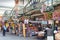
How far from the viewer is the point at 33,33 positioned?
21.7 meters

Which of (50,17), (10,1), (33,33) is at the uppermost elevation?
(10,1)

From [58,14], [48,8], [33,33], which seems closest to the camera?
[58,14]

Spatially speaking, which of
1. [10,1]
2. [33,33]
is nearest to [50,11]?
[33,33]

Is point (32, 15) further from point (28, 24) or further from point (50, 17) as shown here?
point (50, 17)

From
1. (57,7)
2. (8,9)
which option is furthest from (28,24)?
(8,9)

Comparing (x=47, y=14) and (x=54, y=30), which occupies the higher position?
(x=47, y=14)

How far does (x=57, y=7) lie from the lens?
13.8 meters

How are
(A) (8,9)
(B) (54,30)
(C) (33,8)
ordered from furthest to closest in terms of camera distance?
(A) (8,9)
(C) (33,8)
(B) (54,30)

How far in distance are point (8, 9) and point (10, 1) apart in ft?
12.9

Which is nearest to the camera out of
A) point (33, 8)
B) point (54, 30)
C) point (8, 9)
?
point (54, 30)

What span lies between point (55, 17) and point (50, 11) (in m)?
1.77

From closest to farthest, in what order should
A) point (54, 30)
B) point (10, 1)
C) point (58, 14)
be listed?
point (58, 14), point (54, 30), point (10, 1)

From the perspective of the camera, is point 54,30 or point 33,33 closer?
point 54,30

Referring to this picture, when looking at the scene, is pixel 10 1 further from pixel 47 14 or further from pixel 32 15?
pixel 47 14
